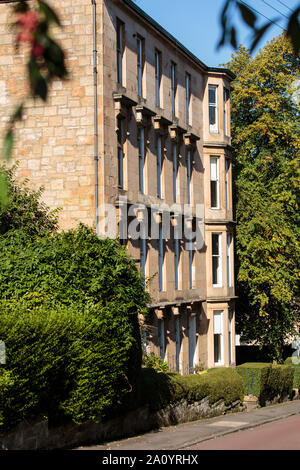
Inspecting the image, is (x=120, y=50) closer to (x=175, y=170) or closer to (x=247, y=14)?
(x=175, y=170)

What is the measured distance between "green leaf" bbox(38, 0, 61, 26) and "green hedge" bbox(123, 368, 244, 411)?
57.8 feet

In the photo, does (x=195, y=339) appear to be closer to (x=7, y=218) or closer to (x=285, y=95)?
(x=7, y=218)

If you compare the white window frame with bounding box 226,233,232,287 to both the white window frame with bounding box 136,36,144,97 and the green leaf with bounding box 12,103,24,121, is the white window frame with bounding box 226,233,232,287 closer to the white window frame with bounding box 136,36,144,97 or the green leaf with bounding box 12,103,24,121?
the white window frame with bounding box 136,36,144,97

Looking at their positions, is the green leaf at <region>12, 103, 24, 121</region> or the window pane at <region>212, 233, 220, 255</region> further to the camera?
the window pane at <region>212, 233, 220, 255</region>

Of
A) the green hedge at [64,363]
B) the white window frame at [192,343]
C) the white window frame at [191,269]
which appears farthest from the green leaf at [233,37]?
the white window frame at [192,343]

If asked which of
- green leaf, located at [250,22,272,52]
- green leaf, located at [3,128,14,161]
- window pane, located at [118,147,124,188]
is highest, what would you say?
window pane, located at [118,147,124,188]

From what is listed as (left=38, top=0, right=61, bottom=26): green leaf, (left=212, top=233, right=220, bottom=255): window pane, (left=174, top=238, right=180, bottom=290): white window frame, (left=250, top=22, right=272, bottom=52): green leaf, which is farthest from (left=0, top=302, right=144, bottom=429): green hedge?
(left=212, top=233, right=220, bottom=255): window pane

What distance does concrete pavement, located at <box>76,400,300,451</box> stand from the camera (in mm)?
19078

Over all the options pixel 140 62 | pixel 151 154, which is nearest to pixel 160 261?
pixel 151 154

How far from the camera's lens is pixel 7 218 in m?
23.9

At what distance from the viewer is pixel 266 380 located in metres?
33.6

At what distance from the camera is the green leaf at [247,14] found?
12.6 ft

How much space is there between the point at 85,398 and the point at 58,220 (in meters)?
8.69

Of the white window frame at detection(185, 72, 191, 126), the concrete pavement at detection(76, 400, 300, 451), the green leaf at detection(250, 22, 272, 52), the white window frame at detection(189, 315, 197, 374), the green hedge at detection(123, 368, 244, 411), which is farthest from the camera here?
the white window frame at detection(185, 72, 191, 126)
